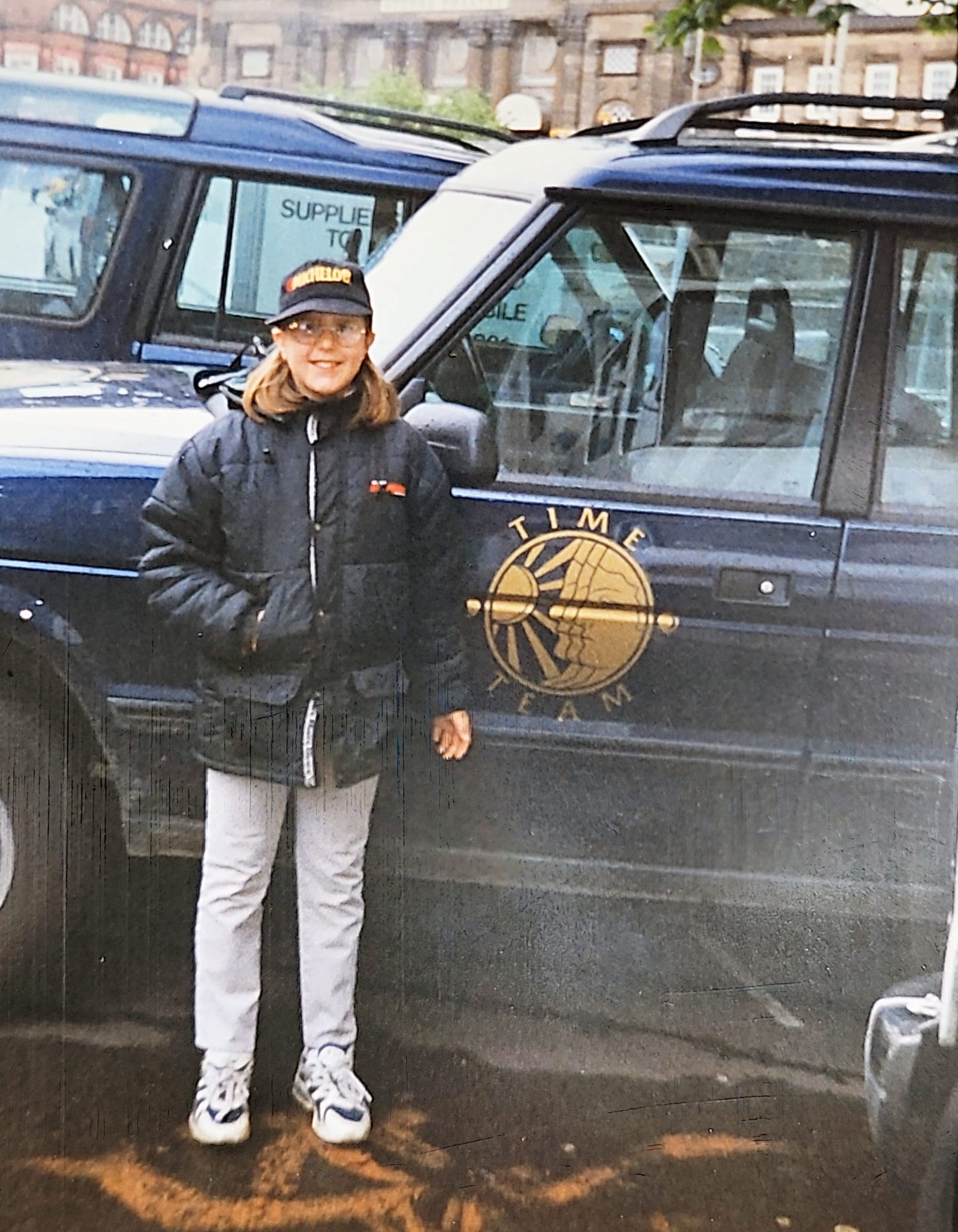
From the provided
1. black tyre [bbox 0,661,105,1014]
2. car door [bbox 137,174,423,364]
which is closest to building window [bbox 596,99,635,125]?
car door [bbox 137,174,423,364]

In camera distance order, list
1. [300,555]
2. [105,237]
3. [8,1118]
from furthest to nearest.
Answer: [105,237], [8,1118], [300,555]

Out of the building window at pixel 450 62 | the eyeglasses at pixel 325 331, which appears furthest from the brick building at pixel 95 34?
the eyeglasses at pixel 325 331

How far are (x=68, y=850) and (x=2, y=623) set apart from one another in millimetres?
414

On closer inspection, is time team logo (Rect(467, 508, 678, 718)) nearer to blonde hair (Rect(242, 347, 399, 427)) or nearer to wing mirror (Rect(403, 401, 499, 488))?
wing mirror (Rect(403, 401, 499, 488))

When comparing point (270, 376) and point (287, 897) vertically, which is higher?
point (270, 376)

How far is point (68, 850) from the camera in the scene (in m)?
2.74

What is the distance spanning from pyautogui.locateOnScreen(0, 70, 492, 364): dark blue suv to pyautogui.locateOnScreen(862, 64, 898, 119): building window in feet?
2.04

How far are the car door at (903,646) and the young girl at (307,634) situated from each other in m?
0.68

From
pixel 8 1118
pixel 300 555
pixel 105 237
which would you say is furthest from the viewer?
pixel 105 237

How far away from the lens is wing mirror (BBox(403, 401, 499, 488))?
2.67m

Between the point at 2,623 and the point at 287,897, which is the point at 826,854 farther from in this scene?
the point at 2,623

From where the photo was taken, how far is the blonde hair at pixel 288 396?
256 centimetres

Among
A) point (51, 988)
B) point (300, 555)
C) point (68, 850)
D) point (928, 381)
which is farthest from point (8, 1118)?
point (928, 381)

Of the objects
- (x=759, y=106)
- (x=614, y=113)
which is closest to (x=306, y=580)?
(x=614, y=113)
